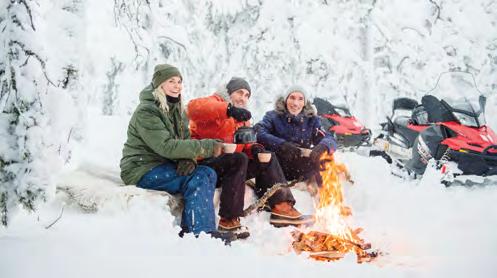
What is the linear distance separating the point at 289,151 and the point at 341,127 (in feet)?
16.3

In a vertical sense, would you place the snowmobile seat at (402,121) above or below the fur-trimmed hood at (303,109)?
below

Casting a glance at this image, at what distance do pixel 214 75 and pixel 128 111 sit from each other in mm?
3599

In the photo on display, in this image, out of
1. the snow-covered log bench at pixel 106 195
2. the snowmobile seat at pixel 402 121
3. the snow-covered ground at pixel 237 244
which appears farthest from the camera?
the snowmobile seat at pixel 402 121

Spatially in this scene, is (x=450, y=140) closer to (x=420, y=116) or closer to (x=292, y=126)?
(x=420, y=116)

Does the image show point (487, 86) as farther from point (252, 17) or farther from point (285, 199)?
point (285, 199)

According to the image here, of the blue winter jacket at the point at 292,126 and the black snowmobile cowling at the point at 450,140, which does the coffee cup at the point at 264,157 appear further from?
the black snowmobile cowling at the point at 450,140

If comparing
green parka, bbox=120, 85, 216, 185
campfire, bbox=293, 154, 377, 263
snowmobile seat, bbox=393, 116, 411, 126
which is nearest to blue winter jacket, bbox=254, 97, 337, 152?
campfire, bbox=293, 154, 377, 263

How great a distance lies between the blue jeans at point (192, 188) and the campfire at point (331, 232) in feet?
2.68

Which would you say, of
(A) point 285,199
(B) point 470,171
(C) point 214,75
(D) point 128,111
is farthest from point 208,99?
(D) point 128,111

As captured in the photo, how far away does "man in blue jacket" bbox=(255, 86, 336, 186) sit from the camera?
5805 mm

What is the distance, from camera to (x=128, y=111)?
1767cm

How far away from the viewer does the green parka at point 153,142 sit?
4.48 m

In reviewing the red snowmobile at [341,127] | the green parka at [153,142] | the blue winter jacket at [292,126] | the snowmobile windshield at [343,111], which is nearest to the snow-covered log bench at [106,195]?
the green parka at [153,142]

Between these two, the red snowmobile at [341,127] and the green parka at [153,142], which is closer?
the green parka at [153,142]
